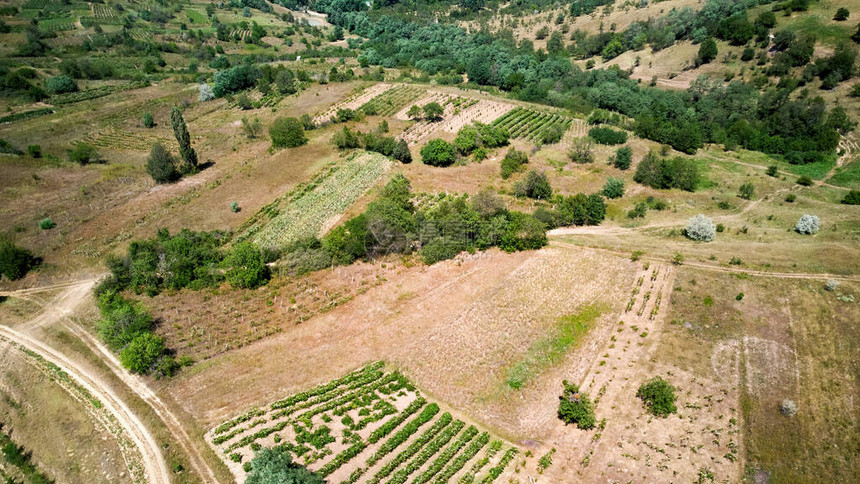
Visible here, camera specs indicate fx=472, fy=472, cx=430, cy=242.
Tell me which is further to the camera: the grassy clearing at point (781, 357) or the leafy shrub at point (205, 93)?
the leafy shrub at point (205, 93)

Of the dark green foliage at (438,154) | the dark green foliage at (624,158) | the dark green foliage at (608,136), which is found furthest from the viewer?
the dark green foliage at (608,136)

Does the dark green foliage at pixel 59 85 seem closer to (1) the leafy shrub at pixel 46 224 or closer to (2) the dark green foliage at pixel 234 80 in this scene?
(2) the dark green foliage at pixel 234 80

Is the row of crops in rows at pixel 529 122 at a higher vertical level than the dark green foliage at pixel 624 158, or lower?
higher

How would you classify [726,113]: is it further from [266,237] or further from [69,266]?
[69,266]

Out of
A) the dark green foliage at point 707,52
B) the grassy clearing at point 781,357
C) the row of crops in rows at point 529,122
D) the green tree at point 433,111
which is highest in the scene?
the dark green foliage at point 707,52

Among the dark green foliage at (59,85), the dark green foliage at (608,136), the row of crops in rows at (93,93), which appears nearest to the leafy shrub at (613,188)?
the dark green foliage at (608,136)

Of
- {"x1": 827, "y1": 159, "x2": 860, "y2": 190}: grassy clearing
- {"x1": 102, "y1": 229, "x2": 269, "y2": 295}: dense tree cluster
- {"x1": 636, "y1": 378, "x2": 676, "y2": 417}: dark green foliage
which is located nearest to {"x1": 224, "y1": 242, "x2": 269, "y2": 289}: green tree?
{"x1": 102, "y1": 229, "x2": 269, "y2": 295}: dense tree cluster
